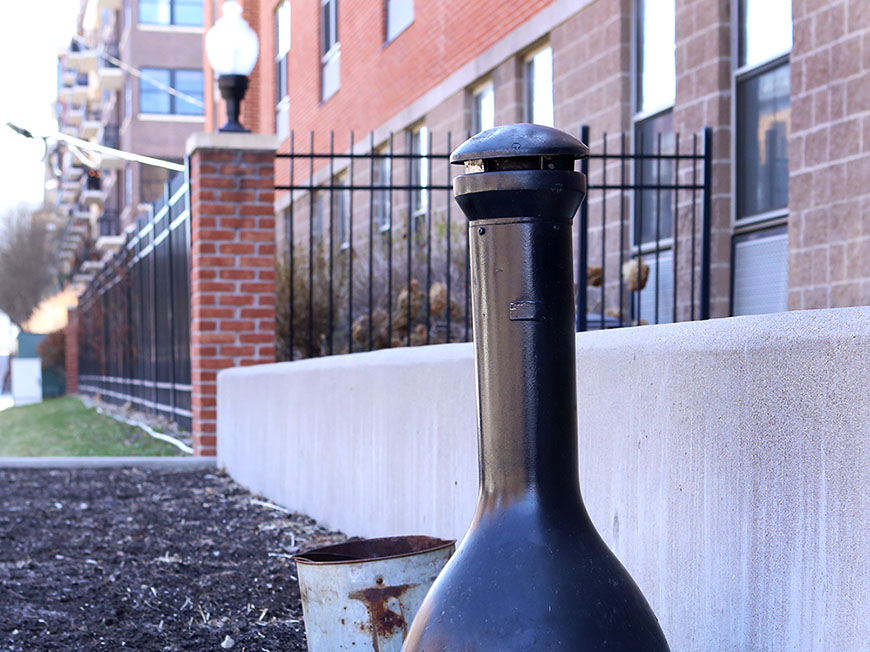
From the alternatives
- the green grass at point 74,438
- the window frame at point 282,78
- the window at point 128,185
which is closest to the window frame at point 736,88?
the green grass at point 74,438

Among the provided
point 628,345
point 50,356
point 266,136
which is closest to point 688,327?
point 628,345

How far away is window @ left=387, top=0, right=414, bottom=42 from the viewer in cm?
1477

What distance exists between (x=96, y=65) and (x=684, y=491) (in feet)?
166

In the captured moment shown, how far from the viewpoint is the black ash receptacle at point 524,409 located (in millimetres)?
1939

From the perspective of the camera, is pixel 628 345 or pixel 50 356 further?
pixel 50 356

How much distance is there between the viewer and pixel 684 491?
2.61 metres

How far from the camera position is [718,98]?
26.2 feet

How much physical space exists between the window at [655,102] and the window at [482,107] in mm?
3051

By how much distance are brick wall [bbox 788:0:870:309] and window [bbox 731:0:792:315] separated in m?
0.38

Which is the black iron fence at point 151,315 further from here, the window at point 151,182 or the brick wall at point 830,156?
the window at point 151,182

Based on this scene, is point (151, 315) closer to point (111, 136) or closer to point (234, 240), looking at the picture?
point (234, 240)

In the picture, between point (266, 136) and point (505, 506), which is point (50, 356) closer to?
point (266, 136)

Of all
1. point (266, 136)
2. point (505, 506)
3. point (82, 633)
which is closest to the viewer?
point (505, 506)

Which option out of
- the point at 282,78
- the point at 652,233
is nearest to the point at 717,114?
the point at 652,233
